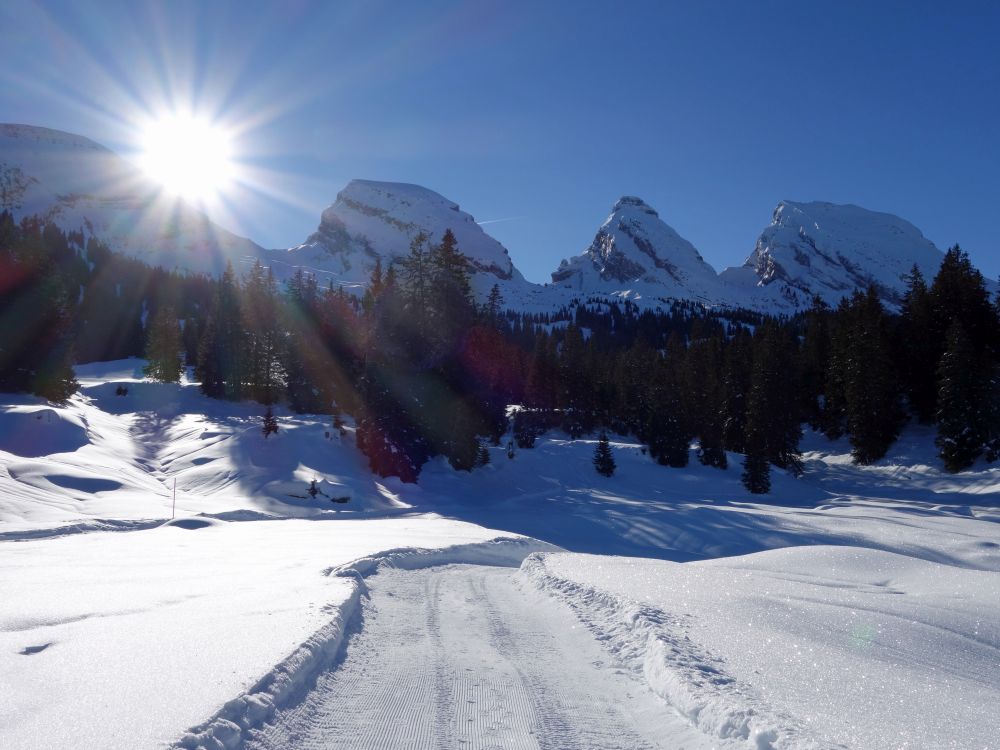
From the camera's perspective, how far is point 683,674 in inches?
217

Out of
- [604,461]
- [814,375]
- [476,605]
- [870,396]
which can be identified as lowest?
[476,605]

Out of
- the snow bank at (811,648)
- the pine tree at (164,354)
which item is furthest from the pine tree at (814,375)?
the pine tree at (164,354)

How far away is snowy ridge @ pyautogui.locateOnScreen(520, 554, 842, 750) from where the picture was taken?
14.3 ft

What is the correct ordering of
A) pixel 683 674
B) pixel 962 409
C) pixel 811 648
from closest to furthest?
1. pixel 683 674
2. pixel 811 648
3. pixel 962 409

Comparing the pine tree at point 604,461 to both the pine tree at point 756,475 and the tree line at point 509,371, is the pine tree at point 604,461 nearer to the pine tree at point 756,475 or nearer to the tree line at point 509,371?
the tree line at point 509,371

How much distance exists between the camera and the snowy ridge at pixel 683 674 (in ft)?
14.3

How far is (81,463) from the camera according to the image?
25.8 metres

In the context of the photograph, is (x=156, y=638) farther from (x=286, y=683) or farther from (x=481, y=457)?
(x=481, y=457)

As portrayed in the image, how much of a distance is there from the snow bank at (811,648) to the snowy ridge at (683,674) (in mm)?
16

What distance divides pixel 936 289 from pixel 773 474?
2226 cm

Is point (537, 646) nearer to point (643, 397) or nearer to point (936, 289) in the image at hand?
point (643, 397)

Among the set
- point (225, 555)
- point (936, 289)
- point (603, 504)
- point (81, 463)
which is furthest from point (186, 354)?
point (936, 289)

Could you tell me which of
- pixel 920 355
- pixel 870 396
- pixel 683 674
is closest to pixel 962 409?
pixel 870 396

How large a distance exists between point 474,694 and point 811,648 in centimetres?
367
